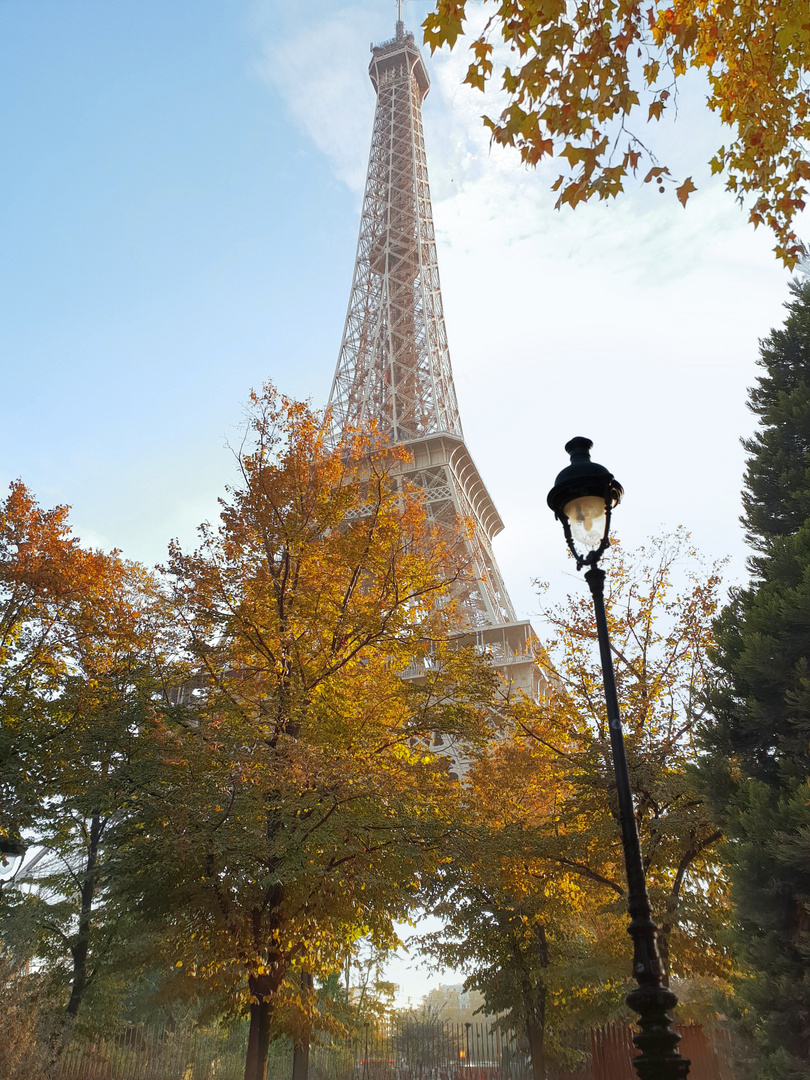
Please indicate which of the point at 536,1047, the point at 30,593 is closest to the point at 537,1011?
the point at 536,1047

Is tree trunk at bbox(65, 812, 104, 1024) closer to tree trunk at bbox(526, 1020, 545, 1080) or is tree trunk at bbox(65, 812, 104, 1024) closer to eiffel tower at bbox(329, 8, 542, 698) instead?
tree trunk at bbox(526, 1020, 545, 1080)

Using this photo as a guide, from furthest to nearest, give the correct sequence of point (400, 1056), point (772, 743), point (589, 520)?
1. point (400, 1056)
2. point (772, 743)
3. point (589, 520)

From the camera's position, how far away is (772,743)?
10.2 metres

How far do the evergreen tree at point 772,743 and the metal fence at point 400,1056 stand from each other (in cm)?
698

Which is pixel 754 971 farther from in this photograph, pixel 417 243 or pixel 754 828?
pixel 417 243

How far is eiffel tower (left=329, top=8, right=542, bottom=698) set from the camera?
4538cm

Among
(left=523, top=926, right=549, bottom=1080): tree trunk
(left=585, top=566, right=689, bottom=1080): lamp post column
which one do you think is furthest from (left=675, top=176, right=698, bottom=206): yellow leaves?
(left=523, top=926, right=549, bottom=1080): tree trunk

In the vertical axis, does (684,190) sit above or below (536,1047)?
above

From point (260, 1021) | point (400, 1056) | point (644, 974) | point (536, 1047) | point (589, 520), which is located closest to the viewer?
point (644, 974)

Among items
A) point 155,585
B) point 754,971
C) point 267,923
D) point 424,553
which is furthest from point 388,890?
point 155,585

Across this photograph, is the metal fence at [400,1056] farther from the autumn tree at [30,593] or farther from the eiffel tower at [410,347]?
the eiffel tower at [410,347]

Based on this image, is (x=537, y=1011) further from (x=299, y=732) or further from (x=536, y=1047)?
(x=299, y=732)

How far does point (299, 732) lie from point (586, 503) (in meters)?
8.29

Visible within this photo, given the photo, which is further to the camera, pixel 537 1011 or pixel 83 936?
pixel 83 936
